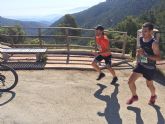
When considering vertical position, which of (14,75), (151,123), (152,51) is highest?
(152,51)

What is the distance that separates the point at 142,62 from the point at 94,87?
7.05 feet

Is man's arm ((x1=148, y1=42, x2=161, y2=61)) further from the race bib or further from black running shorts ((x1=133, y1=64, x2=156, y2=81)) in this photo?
black running shorts ((x1=133, y1=64, x2=156, y2=81))

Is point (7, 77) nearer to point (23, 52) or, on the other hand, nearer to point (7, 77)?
point (7, 77)

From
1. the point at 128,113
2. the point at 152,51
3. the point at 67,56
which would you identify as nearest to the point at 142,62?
the point at 152,51

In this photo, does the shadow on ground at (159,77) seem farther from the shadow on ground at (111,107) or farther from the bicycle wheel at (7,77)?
the bicycle wheel at (7,77)

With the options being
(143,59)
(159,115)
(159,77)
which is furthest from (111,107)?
(159,77)

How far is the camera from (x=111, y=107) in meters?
8.54

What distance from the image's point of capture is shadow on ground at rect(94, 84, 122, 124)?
7791 millimetres

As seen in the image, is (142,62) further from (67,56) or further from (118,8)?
(118,8)

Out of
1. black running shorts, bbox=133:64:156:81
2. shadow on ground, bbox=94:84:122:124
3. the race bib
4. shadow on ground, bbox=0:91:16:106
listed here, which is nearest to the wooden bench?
shadow on ground, bbox=94:84:122:124

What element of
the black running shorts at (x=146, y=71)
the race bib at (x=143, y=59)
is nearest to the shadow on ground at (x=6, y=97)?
the black running shorts at (x=146, y=71)

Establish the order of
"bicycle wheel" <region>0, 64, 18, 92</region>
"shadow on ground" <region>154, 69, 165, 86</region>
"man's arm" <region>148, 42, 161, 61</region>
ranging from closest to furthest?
"man's arm" <region>148, 42, 161, 61</region>, "bicycle wheel" <region>0, 64, 18, 92</region>, "shadow on ground" <region>154, 69, 165, 86</region>

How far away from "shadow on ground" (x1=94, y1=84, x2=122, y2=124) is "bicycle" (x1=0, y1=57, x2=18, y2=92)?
1986 millimetres

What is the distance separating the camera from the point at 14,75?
31.1ft
